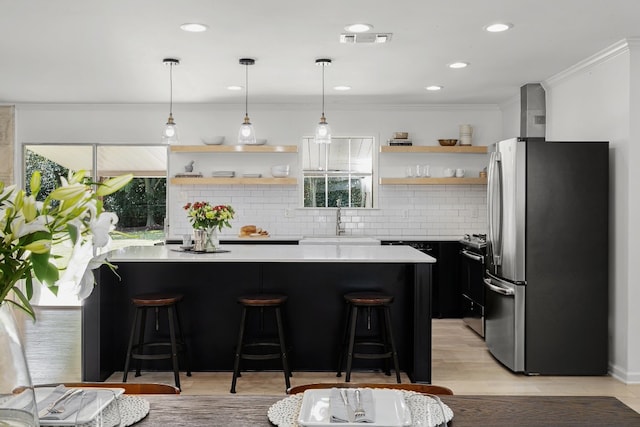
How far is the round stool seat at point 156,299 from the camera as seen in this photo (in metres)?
4.45

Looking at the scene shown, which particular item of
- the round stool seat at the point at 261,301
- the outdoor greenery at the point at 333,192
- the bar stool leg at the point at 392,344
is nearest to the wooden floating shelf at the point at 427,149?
the outdoor greenery at the point at 333,192

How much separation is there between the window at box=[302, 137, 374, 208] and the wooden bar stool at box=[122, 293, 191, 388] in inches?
135

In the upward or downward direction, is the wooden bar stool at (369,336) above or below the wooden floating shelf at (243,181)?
below

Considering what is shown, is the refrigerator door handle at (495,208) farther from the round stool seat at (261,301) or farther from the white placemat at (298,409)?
the white placemat at (298,409)

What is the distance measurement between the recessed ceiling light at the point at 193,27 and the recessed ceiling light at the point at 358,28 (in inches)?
40.4

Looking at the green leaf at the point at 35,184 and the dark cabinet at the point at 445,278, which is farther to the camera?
the dark cabinet at the point at 445,278

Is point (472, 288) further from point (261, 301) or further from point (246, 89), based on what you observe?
point (246, 89)

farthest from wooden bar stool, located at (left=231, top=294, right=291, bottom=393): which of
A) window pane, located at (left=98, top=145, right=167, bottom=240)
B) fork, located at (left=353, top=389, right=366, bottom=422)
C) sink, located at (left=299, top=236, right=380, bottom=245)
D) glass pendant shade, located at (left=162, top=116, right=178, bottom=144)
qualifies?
window pane, located at (left=98, top=145, right=167, bottom=240)

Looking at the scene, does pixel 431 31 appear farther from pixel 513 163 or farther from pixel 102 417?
pixel 102 417

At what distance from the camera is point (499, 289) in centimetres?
521

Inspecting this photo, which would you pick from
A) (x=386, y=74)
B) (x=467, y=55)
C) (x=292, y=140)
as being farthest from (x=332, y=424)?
(x=292, y=140)

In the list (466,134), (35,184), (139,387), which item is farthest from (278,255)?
(466,134)

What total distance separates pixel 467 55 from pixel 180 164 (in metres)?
4.13

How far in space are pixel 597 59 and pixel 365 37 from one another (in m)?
2.09
